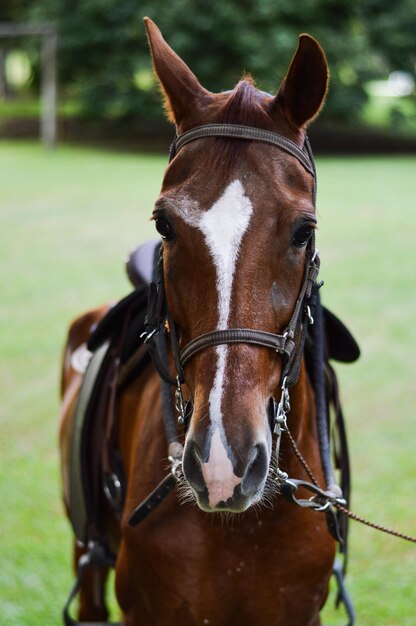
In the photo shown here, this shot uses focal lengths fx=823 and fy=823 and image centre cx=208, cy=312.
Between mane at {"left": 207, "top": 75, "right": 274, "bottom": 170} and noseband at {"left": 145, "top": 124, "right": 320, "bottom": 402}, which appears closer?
noseband at {"left": 145, "top": 124, "right": 320, "bottom": 402}

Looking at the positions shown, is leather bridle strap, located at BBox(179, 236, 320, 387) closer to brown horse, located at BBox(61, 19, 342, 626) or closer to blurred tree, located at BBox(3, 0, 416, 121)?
brown horse, located at BBox(61, 19, 342, 626)

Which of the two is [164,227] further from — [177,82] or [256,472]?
[256,472]

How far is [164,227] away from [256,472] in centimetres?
68

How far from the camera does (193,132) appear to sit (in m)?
2.23

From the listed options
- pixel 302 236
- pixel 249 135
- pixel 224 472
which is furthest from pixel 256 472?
pixel 249 135

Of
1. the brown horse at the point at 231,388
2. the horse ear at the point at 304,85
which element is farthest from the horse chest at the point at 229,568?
the horse ear at the point at 304,85

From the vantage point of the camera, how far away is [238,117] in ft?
7.16

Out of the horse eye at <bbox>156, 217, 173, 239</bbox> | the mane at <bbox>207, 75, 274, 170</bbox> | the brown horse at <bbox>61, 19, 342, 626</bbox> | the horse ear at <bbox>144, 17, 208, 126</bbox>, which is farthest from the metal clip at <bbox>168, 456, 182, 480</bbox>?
the horse ear at <bbox>144, 17, 208, 126</bbox>

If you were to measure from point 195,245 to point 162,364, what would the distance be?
1.45 ft

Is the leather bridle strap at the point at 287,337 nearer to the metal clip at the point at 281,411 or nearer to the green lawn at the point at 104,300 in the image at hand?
the metal clip at the point at 281,411

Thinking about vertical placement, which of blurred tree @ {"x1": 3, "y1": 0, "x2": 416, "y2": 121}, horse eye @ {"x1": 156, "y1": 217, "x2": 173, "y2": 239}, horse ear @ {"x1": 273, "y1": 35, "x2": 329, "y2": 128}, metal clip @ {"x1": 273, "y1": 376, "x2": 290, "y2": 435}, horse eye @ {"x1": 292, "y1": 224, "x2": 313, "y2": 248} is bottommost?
metal clip @ {"x1": 273, "y1": 376, "x2": 290, "y2": 435}

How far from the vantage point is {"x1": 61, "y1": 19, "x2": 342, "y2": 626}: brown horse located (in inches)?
74.7

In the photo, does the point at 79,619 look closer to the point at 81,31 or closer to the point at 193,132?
the point at 193,132

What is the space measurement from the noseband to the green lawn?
2543 mm
